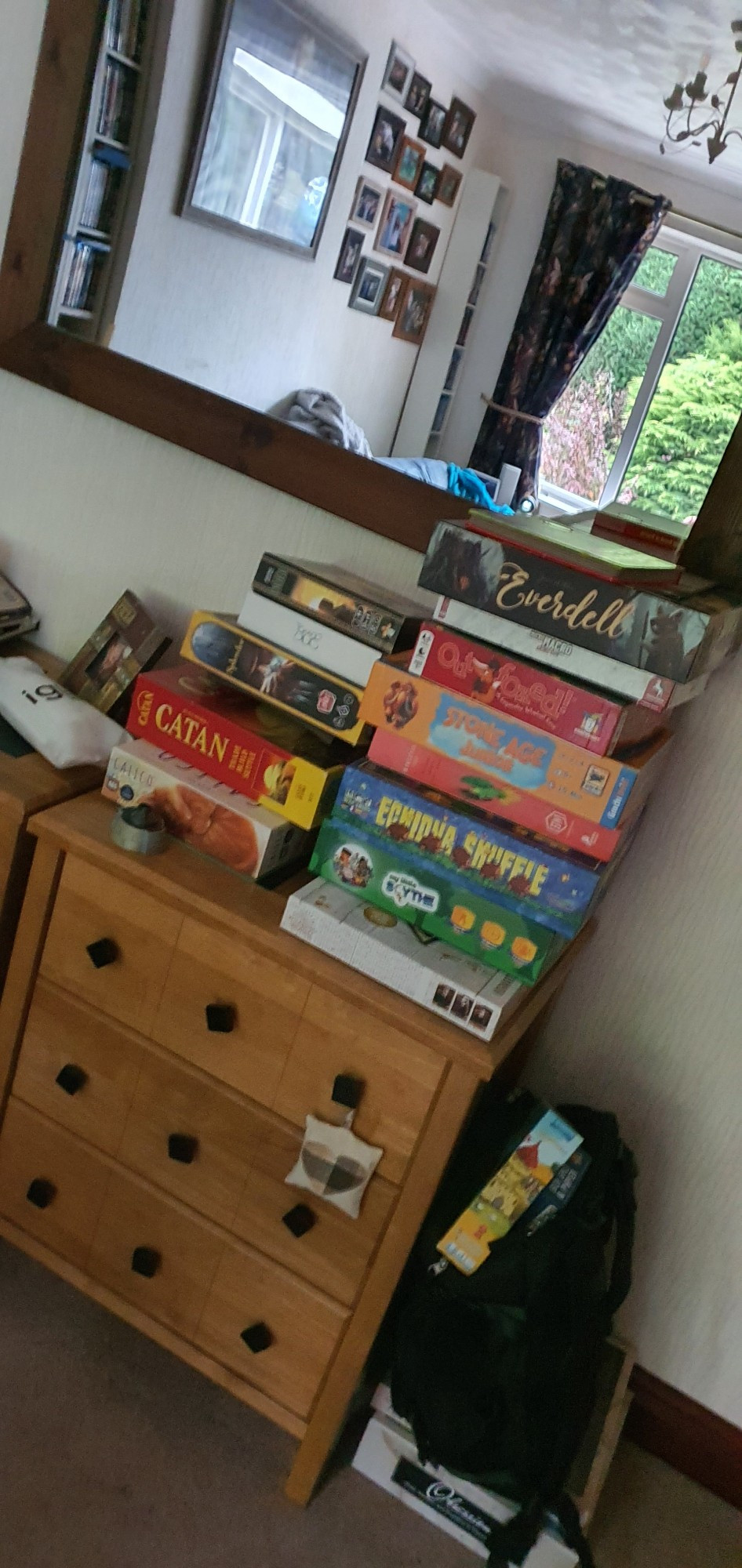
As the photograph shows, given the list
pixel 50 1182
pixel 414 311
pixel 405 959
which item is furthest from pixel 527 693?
pixel 50 1182

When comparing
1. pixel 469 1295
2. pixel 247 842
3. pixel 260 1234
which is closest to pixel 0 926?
pixel 247 842

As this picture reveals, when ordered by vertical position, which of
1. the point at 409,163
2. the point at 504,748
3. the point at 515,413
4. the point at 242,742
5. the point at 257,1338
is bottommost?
the point at 257,1338

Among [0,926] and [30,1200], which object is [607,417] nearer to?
[0,926]

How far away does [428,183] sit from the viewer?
123 cm

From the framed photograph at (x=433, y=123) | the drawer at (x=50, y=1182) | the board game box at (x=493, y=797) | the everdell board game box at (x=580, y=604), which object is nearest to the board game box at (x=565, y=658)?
the everdell board game box at (x=580, y=604)

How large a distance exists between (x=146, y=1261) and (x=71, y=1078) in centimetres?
23

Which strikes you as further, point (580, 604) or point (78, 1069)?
point (78, 1069)

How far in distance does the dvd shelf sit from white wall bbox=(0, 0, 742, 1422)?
0.12 meters

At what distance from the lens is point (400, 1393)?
4.13 feet

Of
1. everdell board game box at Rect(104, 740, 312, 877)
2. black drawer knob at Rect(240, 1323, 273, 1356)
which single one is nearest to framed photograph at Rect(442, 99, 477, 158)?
everdell board game box at Rect(104, 740, 312, 877)

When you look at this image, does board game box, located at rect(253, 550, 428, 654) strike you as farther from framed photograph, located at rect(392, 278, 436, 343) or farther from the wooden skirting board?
the wooden skirting board

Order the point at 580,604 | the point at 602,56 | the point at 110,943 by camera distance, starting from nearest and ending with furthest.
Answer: the point at 580,604
the point at 602,56
the point at 110,943

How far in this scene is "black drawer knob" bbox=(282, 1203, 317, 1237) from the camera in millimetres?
1171

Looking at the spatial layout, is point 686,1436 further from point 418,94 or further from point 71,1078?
point 418,94
